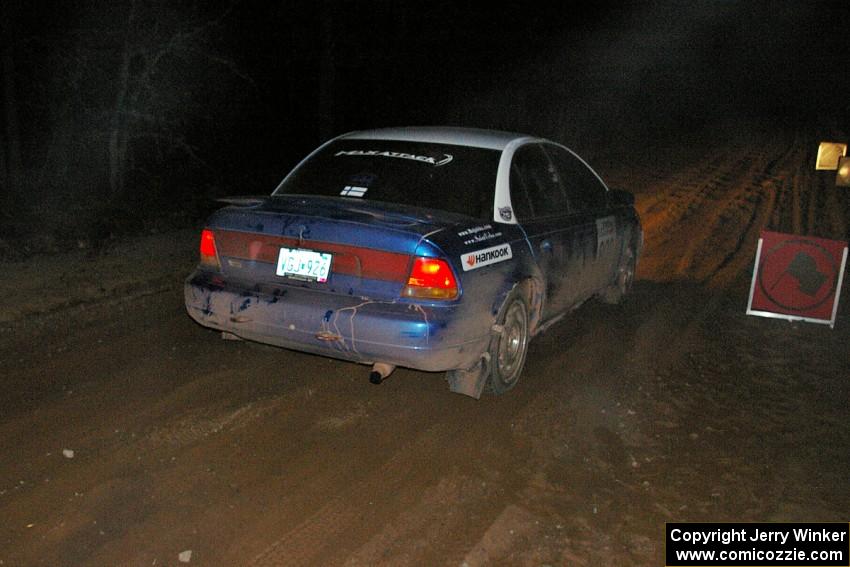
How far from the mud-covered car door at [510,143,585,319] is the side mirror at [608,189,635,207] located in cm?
97

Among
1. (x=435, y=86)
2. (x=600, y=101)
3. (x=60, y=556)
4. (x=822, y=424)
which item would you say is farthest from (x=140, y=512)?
(x=600, y=101)

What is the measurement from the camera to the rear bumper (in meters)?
4.63

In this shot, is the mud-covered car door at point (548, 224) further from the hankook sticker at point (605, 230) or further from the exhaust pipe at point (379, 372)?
the exhaust pipe at point (379, 372)

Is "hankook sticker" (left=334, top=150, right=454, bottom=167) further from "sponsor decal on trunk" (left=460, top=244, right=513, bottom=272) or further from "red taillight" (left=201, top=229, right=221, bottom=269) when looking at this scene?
"red taillight" (left=201, top=229, right=221, bottom=269)

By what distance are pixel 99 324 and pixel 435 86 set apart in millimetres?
22785

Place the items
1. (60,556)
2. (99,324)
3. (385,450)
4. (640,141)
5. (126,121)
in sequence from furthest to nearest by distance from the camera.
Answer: (640,141) < (126,121) < (99,324) < (385,450) < (60,556)

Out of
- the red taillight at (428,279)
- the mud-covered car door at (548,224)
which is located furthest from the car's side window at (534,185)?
the red taillight at (428,279)

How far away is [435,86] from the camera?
2827cm

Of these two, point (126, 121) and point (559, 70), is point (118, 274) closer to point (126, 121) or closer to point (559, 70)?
point (126, 121)

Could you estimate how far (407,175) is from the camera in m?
5.60

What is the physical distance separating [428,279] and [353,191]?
1.15 metres

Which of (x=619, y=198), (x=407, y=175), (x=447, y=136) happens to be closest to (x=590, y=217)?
(x=619, y=198)

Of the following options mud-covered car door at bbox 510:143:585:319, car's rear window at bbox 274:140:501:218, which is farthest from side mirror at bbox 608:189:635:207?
car's rear window at bbox 274:140:501:218

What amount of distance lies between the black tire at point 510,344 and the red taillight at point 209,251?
1.75 metres
